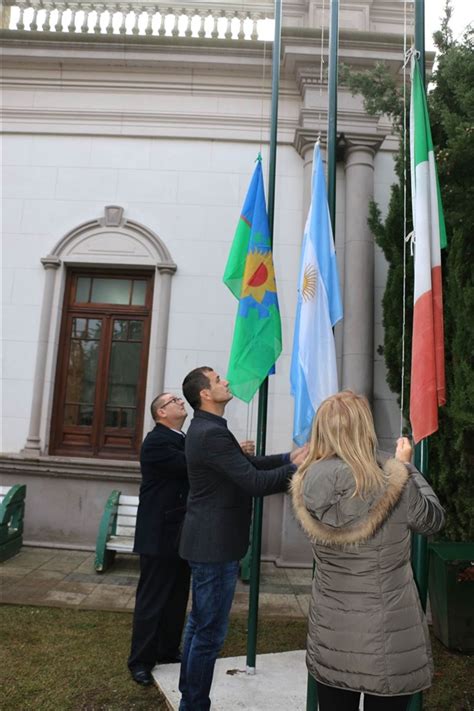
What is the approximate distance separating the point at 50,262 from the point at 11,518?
341 cm

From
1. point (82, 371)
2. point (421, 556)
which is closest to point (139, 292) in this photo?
point (82, 371)

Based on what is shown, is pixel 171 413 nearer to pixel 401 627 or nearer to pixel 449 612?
pixel 401 627

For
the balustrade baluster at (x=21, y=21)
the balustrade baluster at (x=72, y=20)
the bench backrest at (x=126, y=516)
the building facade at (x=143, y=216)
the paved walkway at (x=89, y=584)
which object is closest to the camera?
the paved walkway at (x=89, y=584)

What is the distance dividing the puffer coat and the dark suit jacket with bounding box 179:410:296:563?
24.9 inches

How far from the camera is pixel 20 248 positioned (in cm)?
756

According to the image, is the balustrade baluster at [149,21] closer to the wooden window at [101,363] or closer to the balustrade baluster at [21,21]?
the balustrade baluster at [21,21]

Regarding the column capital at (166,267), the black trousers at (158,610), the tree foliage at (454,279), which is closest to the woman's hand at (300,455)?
the black trousers at (158,610)

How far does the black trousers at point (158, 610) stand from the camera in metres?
3.64

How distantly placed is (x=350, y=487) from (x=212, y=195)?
619 centimetres

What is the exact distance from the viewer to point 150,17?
26.4ft

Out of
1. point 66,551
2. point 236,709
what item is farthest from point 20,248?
point 236,709

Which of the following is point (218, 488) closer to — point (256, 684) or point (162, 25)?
point (256, 684)

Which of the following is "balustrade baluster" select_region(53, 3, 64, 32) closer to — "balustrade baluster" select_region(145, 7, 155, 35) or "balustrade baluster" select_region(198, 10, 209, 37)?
"balustrade baluster" select_region(145, 7, 155, 35)

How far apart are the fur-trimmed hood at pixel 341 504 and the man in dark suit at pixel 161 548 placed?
1803mm
